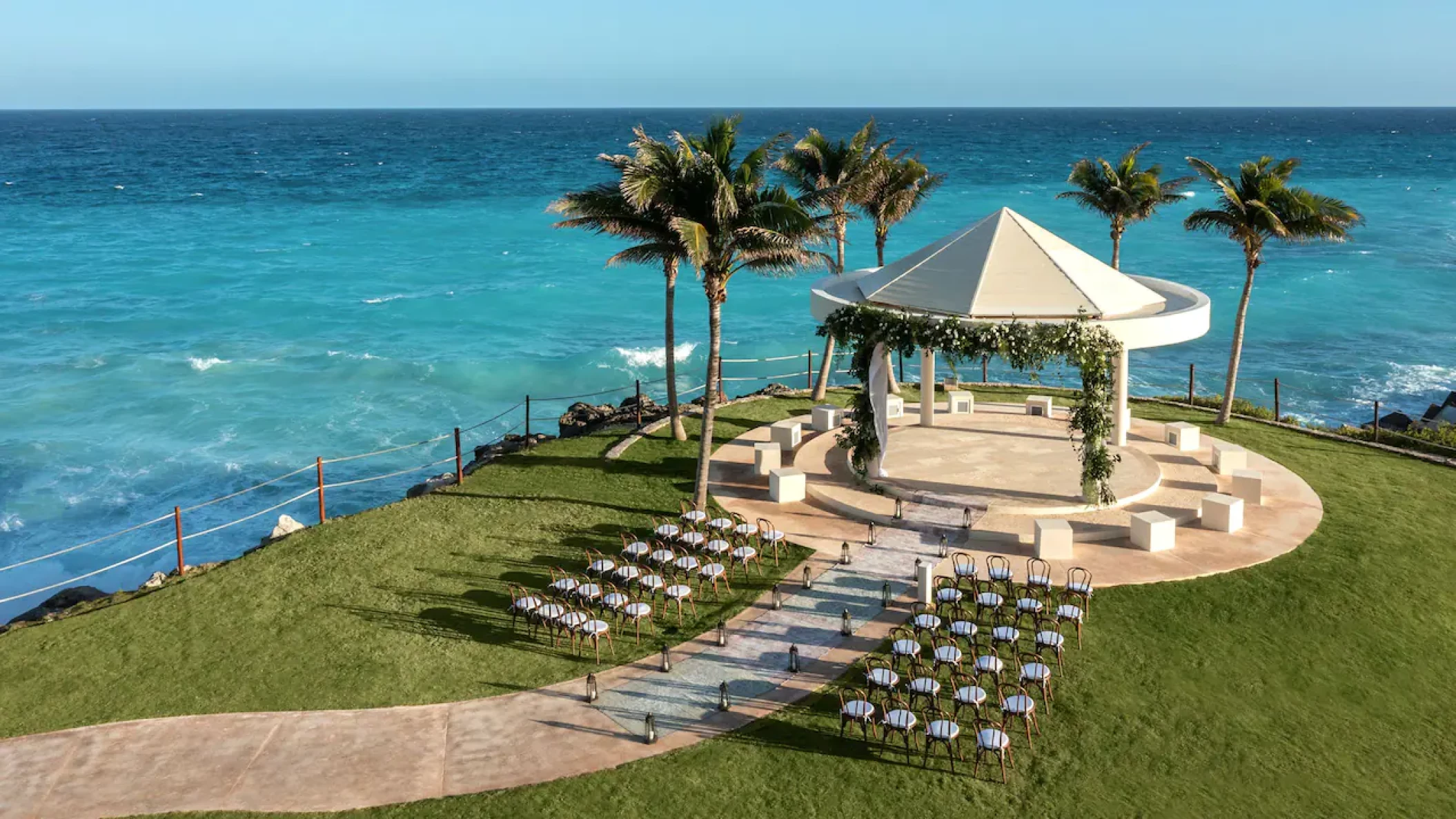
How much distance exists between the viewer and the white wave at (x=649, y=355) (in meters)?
57.6

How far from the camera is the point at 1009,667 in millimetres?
17812

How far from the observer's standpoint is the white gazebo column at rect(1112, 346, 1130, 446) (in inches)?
1067

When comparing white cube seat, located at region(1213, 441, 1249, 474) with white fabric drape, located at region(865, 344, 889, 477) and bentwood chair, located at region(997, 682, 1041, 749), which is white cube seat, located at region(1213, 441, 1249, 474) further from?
bentwood chair, located at region(997, 682, 1041, 749)

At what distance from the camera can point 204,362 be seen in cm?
5619

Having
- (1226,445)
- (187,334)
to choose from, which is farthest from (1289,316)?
(187,334)

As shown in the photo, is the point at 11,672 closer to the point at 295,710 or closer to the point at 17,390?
the point at 295,710

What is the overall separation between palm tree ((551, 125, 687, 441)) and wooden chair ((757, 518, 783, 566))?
6.10 m

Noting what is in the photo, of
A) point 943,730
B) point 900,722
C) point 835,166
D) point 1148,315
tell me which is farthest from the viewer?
point 835,166

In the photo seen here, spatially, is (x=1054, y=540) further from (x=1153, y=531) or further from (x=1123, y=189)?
(x=1123, y=189)

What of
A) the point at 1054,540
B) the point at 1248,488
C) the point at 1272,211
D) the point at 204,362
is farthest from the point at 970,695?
the point at 204,362

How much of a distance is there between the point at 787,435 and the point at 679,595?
10182 millimetres

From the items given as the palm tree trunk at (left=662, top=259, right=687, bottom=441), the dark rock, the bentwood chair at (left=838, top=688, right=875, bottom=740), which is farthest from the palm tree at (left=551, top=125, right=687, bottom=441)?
the dark rock

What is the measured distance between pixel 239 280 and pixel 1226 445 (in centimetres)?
6578

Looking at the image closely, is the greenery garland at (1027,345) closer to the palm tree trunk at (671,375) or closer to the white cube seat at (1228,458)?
the white cube seat at (1228,458)
